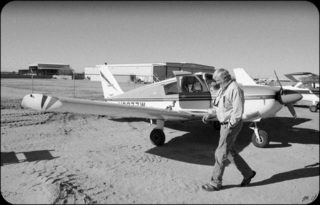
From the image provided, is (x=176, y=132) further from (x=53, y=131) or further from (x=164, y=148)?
(x=53, y=131)

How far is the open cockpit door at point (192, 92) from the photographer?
6.38 m

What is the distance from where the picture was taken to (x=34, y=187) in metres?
3.56

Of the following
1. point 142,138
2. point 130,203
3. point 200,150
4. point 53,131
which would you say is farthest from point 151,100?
point 130,203

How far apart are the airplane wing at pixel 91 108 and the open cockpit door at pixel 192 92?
10.7 inches

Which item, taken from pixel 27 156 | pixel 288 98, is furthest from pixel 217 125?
pixel 27 156

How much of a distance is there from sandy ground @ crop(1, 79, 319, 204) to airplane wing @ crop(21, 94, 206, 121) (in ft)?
3.03

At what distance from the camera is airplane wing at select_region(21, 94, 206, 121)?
10.8ft

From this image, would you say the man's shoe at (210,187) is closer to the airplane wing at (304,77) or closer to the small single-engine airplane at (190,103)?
the small single-engine airplane at (190,103)

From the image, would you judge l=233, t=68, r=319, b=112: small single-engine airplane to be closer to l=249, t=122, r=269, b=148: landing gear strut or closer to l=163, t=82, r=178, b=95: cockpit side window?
l=249, t=122, r=269, b=148: landing gear strut

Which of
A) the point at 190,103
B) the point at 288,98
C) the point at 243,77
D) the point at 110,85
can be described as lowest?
the point at 190,103

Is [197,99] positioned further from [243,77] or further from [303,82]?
[303,82]

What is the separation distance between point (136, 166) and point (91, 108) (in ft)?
5.00

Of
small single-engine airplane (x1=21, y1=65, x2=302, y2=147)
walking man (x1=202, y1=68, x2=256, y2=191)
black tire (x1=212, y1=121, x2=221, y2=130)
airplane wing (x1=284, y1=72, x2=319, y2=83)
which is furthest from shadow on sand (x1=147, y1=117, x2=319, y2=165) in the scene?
airplane wing (x1=284, y1=72, x2=319, y2=83)

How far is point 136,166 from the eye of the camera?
460cm
